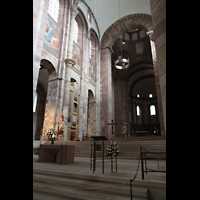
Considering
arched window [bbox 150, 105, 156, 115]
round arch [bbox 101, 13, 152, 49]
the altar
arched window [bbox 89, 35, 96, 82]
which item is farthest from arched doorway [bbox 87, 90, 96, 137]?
arched window [bbox 150, 105, 156, 115]

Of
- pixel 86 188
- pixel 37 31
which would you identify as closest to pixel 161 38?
pixel 86 188

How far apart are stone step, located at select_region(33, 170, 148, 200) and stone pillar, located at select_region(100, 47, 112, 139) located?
1275cm

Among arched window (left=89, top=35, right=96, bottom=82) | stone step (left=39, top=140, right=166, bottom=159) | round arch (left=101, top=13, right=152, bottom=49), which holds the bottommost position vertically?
stone step (left=39, top=140, right=166, bottom=159)

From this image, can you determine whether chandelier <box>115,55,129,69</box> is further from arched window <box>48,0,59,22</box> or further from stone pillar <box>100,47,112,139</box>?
arched window <box>48,0,59,22</box>

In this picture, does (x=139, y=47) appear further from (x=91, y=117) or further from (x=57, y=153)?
(x=57, y=153)

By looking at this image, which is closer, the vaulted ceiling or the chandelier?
the chandelier

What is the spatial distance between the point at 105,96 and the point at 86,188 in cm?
1504

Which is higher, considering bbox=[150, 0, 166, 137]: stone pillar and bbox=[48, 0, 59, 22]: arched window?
bbox=[48, 0, 59, 22]: arched window

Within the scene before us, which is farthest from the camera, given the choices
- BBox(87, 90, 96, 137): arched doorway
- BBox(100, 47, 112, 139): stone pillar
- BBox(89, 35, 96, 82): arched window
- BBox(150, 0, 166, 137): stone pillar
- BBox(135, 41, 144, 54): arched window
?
BBox(135, 41, 144, 54): arched window

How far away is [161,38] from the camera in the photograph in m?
1.98

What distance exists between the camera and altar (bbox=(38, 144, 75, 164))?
551 centimetres

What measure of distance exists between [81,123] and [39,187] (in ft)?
34.2

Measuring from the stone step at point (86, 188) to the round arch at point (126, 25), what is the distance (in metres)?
16.3
